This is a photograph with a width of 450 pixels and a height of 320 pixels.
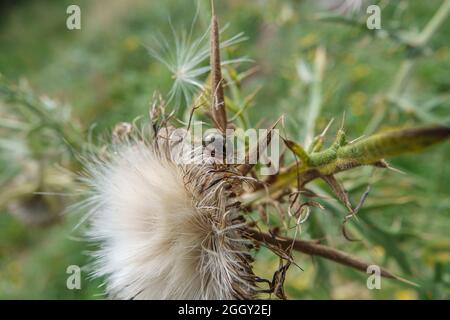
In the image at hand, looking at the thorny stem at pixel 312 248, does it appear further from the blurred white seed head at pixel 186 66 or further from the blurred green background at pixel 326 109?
the blurred white seed head at pixel 186 66

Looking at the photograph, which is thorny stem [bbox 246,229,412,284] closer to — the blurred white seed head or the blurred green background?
the blurred green background

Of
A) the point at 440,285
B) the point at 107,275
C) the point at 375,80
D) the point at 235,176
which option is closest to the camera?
the point at 235,176

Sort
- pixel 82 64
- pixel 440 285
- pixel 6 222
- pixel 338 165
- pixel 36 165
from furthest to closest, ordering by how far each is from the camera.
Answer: pixel 6 222 → pixel 82 64 → pixel 36 165 → pixel 440 285 → pixel 338 165

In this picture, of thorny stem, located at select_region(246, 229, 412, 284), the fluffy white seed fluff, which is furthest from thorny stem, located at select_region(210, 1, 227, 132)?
thorny stem, located at select_region(246, 229, 412, 284)

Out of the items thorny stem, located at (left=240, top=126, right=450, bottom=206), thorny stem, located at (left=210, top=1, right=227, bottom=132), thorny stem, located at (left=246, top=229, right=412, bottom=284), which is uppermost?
thorny stem, located at (left=210, top=1, right=227, bottom=132)

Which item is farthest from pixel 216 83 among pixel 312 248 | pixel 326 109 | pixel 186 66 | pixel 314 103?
pixel 326 109

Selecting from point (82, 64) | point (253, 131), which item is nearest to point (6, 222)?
point (82, 64)
